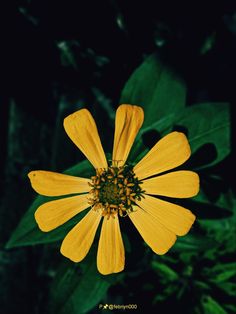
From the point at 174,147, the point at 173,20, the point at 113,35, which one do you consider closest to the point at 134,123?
the point at 174,147

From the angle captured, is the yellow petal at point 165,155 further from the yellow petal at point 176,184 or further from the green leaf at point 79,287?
the green leaf at point 79,287

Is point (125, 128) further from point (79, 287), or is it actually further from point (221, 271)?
point (221, 271)

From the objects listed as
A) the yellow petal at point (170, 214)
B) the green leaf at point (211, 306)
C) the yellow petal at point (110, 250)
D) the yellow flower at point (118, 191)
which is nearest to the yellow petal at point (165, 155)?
the yellow flower at point (118, 191)

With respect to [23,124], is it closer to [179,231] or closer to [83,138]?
[83,138]

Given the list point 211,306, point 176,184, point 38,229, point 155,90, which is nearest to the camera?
point 176,184

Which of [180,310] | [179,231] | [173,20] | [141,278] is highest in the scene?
[173,20]

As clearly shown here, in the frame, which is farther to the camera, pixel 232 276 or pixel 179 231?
pixel 232 276

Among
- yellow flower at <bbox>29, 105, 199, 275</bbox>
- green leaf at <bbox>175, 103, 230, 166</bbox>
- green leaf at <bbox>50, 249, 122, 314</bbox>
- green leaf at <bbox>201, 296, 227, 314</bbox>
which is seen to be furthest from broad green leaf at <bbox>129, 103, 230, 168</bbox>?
green leaf at <bbox>201, 296, 227, 314</bbox>

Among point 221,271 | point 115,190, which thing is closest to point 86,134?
point 115,190
